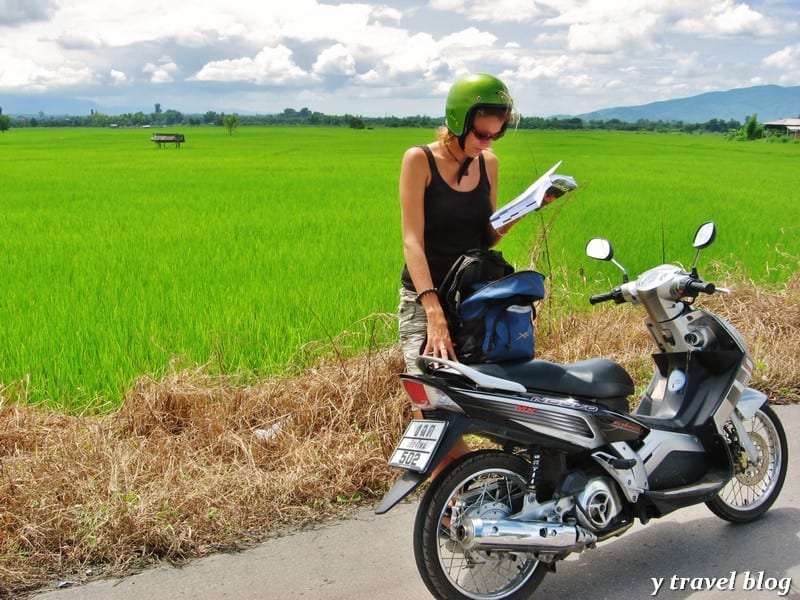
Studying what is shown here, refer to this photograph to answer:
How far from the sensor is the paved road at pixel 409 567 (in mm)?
2719

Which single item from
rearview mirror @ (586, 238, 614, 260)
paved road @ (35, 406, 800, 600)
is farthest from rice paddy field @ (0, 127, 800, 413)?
paved road @ (35, 406, 800, 600)

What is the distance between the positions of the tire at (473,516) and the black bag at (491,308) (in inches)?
13.4

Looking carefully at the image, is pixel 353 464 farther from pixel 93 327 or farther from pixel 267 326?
pixel 93 327

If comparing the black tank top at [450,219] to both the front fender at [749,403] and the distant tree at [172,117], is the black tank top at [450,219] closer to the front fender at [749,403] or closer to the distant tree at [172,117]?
the front fender at [749,403]

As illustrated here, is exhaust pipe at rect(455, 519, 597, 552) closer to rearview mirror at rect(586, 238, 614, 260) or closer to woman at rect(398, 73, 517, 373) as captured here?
woman at rect(398, 73, 517, 373)

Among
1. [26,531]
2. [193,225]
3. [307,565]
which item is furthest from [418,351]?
[193,225]

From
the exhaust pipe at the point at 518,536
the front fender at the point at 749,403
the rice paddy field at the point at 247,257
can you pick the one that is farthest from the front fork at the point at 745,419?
the rice paddy field at the point at 247,257

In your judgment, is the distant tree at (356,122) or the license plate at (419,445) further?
the distant tree at (356,122)

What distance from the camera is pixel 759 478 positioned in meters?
3.32

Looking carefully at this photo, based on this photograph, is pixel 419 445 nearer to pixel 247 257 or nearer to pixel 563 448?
pixel 563 448

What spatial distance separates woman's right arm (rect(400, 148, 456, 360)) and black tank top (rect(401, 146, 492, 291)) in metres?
0.05

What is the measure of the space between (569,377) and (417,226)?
2.51ft

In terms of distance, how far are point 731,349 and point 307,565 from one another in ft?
5.92

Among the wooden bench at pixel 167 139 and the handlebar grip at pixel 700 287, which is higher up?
the handlebar grip at pixel 700 287
